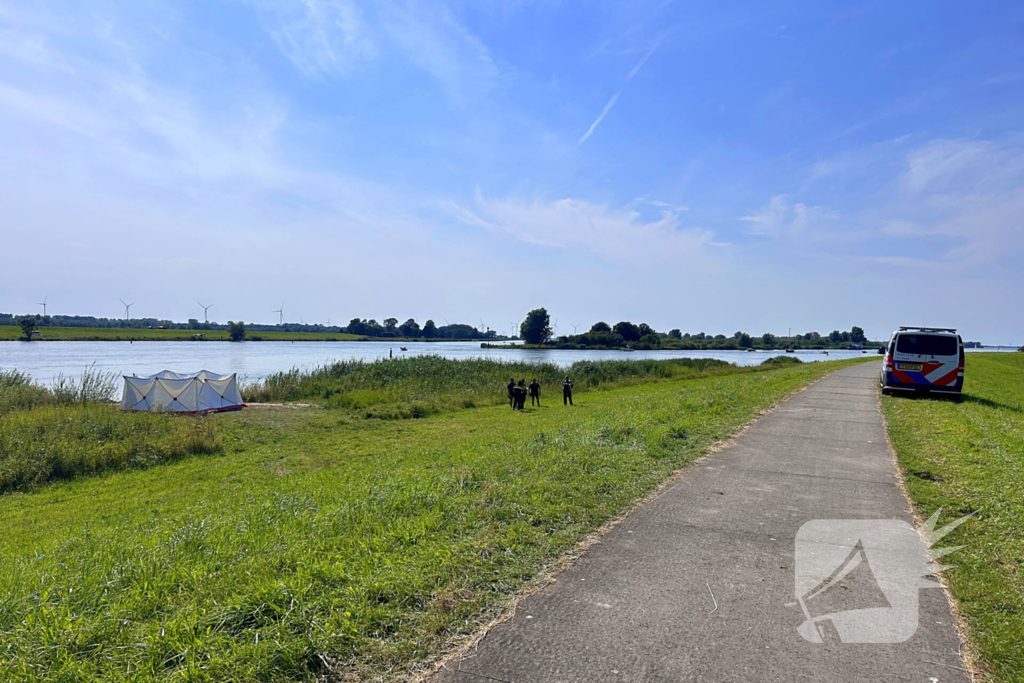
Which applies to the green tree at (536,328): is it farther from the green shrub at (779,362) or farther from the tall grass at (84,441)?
the tall grass at (84,441)

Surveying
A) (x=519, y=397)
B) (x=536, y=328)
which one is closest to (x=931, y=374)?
(x=519, y=397)

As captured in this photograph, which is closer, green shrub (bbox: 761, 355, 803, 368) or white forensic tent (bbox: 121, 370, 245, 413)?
white forensic tent (bbox: 121, 370, 245, 413)

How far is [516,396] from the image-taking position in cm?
2364

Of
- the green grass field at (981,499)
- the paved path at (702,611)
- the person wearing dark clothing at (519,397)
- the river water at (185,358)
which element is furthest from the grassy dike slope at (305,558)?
the river water at (185,358)

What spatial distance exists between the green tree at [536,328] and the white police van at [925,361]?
129729 millimetres

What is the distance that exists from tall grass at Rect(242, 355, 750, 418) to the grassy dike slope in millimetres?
13229

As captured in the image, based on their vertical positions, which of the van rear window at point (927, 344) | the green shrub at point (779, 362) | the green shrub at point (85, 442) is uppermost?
the van rear window at point (927, 344)

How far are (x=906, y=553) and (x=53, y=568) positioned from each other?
7.75m

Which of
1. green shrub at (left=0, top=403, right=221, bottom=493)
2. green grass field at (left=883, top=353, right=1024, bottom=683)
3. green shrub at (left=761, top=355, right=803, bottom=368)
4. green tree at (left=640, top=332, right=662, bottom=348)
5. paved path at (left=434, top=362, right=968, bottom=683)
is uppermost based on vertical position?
green tree at (left=640, top=332, right=662, bottom=348)

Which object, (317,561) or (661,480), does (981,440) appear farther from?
(317,561)

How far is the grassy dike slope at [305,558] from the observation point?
3.40 m

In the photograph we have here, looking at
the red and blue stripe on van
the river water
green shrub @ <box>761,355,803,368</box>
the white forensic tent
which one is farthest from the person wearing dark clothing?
green shrub @ <box>761,355,803,368</box>

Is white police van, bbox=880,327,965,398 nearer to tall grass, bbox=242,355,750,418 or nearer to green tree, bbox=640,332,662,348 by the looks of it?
tall grass, bbox=242,355,750,418

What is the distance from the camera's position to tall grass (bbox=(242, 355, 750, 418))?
82.3 ft
